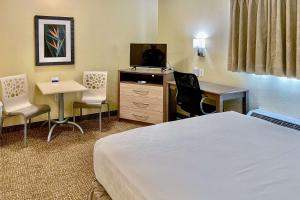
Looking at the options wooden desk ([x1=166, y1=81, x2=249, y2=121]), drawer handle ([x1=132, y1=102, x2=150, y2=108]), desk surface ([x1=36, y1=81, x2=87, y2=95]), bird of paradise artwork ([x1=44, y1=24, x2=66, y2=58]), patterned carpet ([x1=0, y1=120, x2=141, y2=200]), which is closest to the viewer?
patterned carpet ([x1=0, y1=120, x2=141, y2=200])

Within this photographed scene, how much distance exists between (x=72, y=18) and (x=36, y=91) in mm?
1289

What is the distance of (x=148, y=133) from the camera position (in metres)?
2.27

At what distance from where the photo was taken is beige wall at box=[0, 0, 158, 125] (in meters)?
4.25

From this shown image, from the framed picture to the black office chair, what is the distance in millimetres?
1879

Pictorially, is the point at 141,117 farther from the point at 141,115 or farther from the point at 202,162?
the point at 202,162

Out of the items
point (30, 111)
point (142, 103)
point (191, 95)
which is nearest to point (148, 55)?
A: point (142, 103)

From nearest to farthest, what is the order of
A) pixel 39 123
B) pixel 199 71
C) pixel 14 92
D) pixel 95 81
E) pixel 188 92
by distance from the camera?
pixel 188 92 → pixel 14 92 → pixel 199 71 → pixel 39 123 → pixel 95 81

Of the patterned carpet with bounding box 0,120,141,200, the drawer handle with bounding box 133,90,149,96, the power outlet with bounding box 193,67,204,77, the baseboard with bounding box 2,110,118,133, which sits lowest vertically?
the patterned carpet with bounding box 0,120,141,200

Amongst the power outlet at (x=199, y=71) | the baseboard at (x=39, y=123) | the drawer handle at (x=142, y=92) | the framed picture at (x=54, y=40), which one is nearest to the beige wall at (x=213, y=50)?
the power outlet at (x=199, y=71)

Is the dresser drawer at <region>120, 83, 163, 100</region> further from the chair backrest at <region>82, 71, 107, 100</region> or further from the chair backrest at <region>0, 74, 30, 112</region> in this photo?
the chair backrest at <region>0, 74, 30, 112</region>

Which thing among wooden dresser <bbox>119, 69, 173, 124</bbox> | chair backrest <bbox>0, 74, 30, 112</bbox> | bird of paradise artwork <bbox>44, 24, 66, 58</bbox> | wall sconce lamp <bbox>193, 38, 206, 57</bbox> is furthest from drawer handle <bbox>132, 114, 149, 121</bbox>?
chair backrest <bbox>0, 74, 30, 112</bbox>

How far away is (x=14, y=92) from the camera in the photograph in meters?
4.11

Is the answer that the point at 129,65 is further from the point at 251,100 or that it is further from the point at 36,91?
the point at 251,100

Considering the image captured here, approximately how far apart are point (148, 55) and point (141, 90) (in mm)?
596
